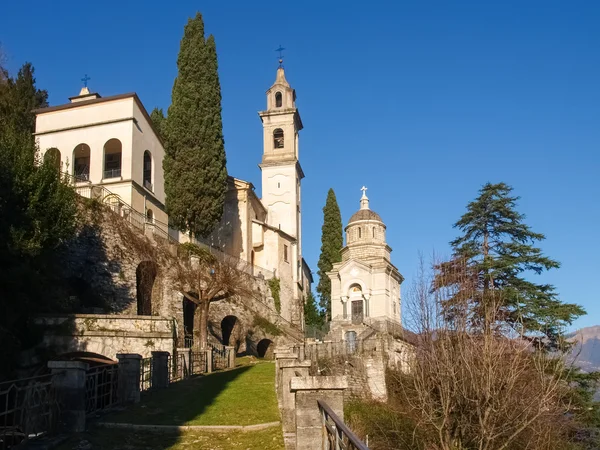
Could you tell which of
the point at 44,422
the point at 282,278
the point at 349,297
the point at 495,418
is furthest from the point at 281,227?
the point at 44,422

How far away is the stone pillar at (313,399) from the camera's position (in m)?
6.98

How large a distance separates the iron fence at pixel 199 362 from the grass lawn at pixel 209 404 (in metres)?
2.64

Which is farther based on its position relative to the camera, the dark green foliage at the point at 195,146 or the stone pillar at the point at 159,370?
the dark green foliage at the point at 195,146

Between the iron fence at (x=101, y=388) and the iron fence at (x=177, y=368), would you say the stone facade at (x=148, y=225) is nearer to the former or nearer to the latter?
the iron fence at (x=177, y=368)

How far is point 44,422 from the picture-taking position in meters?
10.3

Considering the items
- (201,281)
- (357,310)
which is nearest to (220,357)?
(201,281)

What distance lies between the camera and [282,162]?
51.8 m

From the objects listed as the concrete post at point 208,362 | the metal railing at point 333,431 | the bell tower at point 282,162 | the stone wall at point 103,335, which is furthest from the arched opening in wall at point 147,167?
the metal railing at point 333,431

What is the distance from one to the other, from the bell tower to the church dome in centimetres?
571

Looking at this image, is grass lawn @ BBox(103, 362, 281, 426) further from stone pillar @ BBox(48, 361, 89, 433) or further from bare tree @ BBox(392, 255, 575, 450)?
bare tree @ BBox(392, 255, 575, 450)

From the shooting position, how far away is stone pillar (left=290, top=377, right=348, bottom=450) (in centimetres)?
698

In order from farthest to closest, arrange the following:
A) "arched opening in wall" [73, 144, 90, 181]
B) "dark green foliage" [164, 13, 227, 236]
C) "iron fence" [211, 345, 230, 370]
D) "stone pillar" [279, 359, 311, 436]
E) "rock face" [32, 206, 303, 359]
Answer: "arched opening in wall" [73, 144, 90, 181] < "dark green foliage" [164, 13, 227, 236] < "iron fence" [211, 345, 230, 370] < "rock face" [32, 206, 303, 359] < "stone pillar" [279, 359, 311, 436]

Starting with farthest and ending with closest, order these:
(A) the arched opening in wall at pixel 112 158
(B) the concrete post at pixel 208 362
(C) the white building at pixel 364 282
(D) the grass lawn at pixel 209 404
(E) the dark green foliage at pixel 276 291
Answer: (C) the white building at pixel 364 282
(E) the dark green foliage at pixel 276 291
(A) the arched opening in wall at pixel 112 158
(B) the concrete post at pixel 208 362
(D) the grass lawn at pixel 209 404

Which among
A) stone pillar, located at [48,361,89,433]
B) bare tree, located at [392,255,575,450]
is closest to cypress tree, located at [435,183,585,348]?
bare tree, located at [392,255,575,450]
